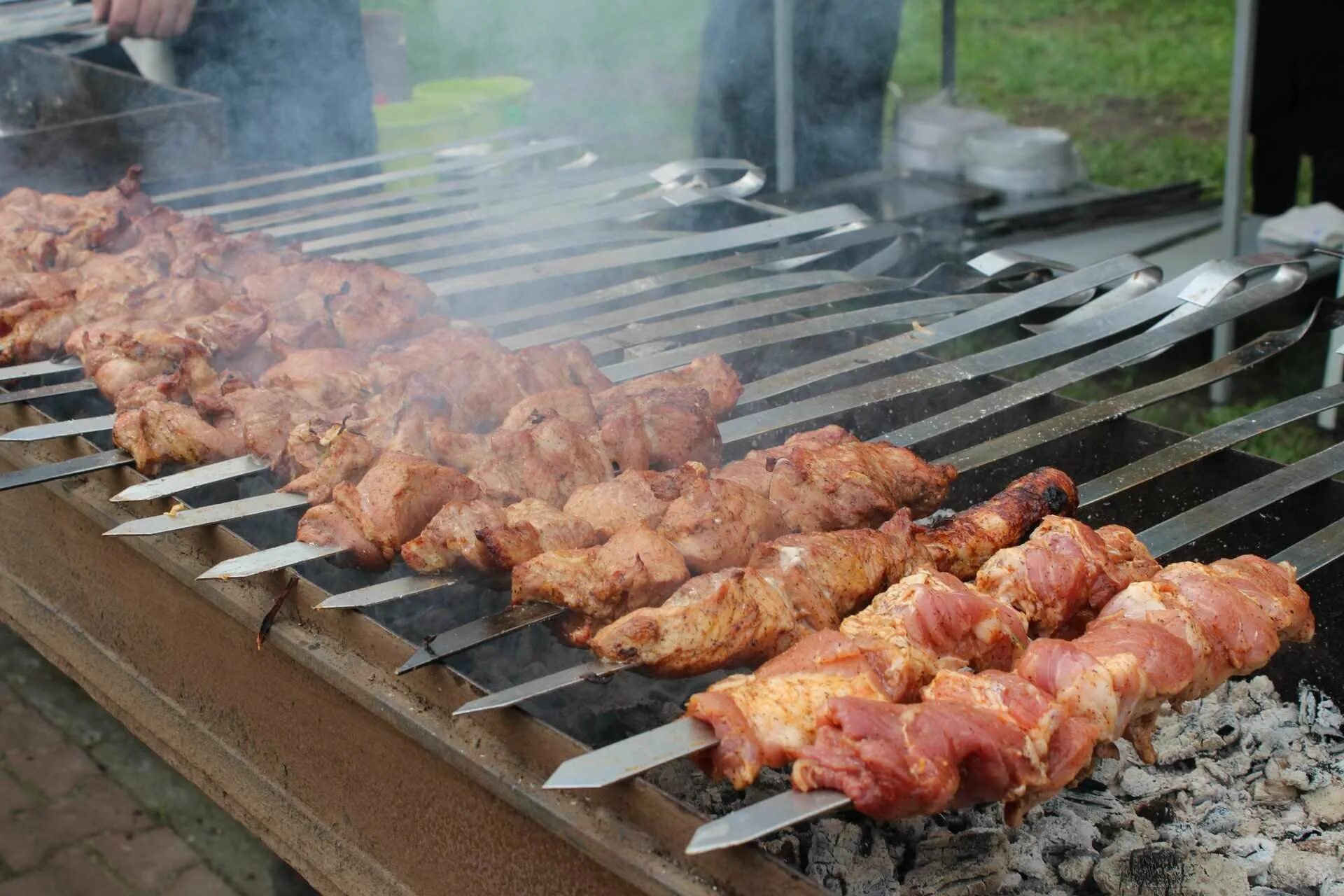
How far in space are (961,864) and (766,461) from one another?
91 cm

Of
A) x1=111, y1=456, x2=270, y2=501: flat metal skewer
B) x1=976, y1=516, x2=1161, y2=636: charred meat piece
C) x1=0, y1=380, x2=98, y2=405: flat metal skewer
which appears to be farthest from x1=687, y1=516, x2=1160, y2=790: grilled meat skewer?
x1=0, y1=380, x2=98, y2=405: flat metal skewer

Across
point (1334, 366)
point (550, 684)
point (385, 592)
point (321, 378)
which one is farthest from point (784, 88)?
point (550, 684)

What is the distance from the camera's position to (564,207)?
210 inches

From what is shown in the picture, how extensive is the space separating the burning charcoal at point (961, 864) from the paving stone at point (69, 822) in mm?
3290

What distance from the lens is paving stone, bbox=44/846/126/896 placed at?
4.27 m

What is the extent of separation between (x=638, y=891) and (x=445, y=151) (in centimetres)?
499

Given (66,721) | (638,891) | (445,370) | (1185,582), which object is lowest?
(66,721)

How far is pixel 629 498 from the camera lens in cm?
257

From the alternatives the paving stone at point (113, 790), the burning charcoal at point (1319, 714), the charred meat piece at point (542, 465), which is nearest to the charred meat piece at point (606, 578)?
the charred meat piece at point (542, 465)

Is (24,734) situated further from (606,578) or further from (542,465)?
(606,578)

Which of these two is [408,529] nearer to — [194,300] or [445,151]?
[194,300]

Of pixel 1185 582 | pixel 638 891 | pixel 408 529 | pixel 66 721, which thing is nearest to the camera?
pixel 638 891

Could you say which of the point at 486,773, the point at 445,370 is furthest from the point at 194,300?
the point at 486,773

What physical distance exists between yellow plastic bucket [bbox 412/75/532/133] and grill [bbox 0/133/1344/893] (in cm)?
375
